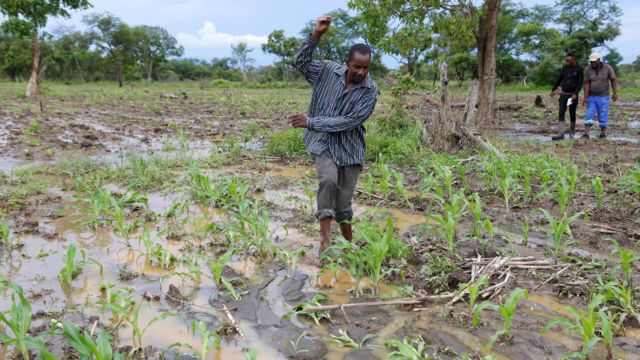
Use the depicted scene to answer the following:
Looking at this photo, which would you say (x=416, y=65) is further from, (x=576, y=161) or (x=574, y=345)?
(x=574, y=345)

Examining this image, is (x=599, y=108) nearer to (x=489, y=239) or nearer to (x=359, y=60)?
(x=489, y=239)

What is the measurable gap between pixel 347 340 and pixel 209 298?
1.05 m

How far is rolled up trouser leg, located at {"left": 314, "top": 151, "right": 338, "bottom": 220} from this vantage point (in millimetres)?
3803

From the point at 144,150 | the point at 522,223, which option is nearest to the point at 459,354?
the point at 522,223

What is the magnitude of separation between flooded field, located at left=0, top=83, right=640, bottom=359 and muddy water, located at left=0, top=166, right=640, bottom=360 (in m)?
0.01

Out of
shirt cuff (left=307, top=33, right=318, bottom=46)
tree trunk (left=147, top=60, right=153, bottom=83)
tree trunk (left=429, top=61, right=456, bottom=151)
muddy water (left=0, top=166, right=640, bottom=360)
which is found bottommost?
muddy water (left=0, top=166, right=640, bottom=360)

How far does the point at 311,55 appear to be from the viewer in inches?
153

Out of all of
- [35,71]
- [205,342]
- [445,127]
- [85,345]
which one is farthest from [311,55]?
[35,71]

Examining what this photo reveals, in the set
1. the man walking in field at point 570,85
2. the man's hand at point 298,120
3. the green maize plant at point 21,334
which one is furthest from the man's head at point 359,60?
the man walking in field at point 570,85

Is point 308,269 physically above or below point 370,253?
below

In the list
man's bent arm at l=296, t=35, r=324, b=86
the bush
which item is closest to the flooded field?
the bush

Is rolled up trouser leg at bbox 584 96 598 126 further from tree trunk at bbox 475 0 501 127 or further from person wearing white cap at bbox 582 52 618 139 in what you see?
tree trunk at bbox 475 0 501 127

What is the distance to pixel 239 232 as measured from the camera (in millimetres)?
4145

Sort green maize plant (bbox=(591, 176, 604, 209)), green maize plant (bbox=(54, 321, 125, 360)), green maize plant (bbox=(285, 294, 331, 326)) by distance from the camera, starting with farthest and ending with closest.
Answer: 1. green maize plant (bbox=(591, 176, 604, 209))
2. green maize plant (bbox=(285, 294, 331, 326))
3. green maize plant (bbox=(54, 321, 125, 360))
